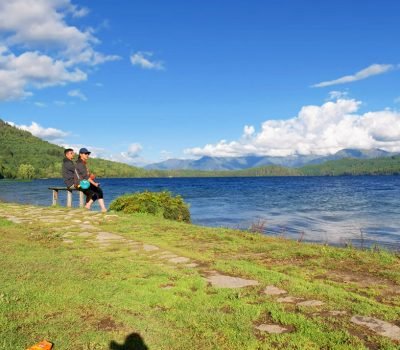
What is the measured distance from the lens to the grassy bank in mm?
4789

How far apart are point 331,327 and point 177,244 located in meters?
6.28

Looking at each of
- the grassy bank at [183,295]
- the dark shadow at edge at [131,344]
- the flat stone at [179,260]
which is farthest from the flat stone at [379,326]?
the flat stone at [179,260]

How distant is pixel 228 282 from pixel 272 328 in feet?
6.72

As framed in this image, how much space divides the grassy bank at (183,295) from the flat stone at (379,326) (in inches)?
3.9

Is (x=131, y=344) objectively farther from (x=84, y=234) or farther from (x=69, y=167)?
(x=69, y=167)

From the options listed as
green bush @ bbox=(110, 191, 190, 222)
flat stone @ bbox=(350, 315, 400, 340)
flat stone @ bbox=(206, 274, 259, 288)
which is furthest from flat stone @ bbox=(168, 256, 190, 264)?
green bush @ bbox=(110, 191, 190, 222)

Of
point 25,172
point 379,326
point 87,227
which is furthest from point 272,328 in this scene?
point 25,172

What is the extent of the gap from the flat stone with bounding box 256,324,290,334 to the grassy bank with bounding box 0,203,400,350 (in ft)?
0.21

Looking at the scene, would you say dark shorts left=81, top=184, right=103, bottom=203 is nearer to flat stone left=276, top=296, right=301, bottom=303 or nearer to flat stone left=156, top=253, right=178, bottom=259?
flat stone left=156, top=253, right=178, bottom=259

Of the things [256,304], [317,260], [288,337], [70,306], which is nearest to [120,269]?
[70,306]

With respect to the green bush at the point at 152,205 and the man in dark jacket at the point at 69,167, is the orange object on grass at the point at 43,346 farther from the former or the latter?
the green bush at the point at 152,205

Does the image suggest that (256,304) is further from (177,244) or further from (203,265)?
(177,244)

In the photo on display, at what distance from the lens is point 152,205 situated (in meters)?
19.0

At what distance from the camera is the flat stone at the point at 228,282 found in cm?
692
